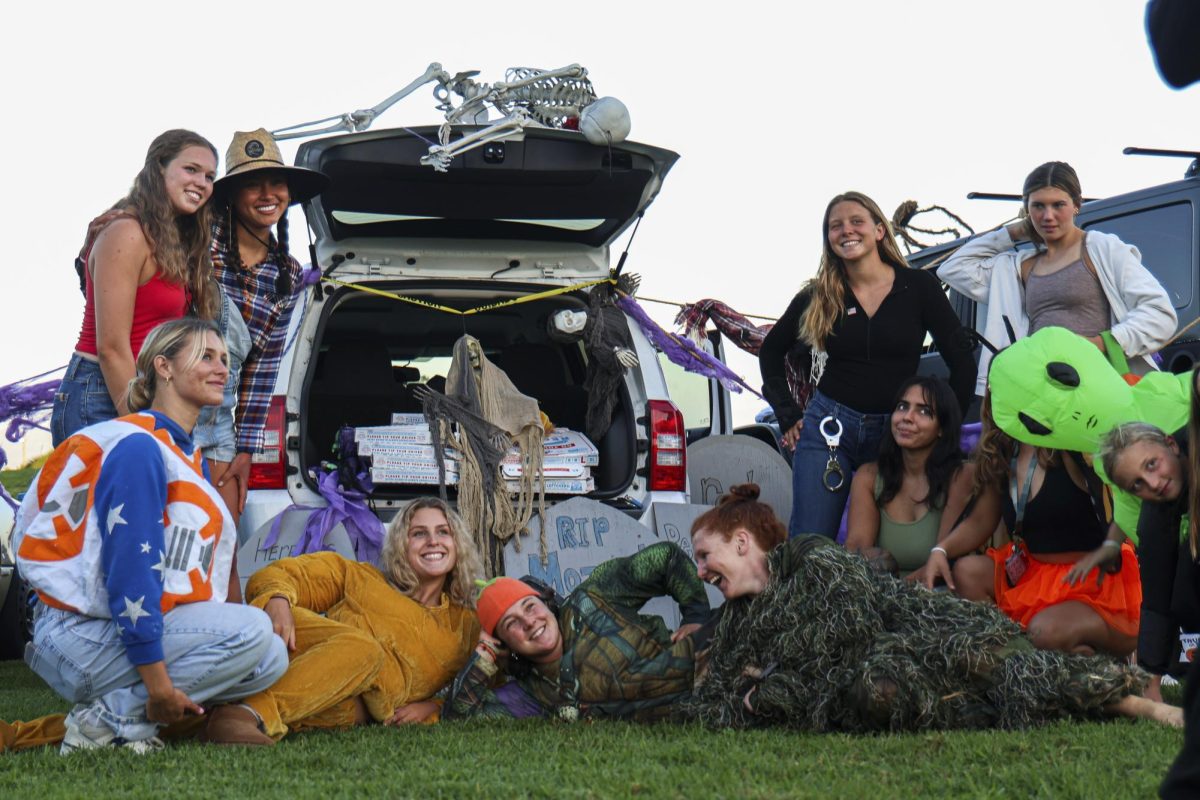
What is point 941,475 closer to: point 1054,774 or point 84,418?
point 1054,774

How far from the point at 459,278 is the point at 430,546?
1.71 metres

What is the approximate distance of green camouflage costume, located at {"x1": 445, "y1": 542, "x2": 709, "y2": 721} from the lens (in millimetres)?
4016

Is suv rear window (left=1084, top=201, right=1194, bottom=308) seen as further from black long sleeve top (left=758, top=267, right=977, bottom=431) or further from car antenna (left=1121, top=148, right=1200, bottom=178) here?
black long sleeve top (left=758, top=267, right=977, bottom=431)

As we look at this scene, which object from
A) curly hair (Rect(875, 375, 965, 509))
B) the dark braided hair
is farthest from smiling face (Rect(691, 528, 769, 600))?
the dark braided hair

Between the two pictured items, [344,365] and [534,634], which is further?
[344,365]

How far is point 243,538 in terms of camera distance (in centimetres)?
500

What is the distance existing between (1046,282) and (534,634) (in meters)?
2.17

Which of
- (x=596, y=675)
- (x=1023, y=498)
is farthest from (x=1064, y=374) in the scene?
(x=596, y=675)

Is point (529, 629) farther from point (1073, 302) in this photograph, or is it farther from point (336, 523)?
point (1073, 302)

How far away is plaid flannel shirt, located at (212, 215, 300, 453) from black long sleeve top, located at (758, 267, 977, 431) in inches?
76.4

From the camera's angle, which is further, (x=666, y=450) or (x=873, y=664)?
(x=666, y=450)

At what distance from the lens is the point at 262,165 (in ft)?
15.4

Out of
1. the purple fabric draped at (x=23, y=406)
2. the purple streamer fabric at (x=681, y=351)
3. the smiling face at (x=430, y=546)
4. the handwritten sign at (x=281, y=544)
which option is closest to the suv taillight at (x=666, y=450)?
the purple streamer fabric at (x=681, y=351)

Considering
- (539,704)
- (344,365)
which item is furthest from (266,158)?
(539,704)
